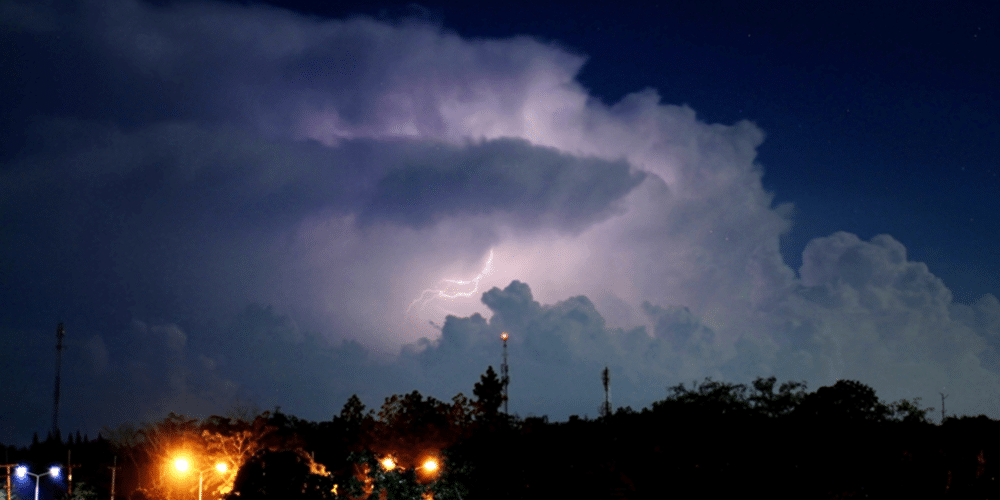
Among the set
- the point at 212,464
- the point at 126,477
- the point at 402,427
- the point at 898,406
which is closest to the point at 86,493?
the point at 126,477

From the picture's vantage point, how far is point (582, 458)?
19422 millimetres

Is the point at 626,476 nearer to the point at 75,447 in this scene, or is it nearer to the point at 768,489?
the point at 768,489

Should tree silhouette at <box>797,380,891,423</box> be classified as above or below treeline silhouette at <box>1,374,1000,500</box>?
above

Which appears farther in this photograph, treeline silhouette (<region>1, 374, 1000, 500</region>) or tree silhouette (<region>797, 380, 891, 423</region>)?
tree silhouette (<region>797, 380, 891, 423</region>)

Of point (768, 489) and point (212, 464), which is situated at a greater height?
point (212, 464)

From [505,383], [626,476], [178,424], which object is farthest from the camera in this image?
[505,383]

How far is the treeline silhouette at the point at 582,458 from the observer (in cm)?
1566

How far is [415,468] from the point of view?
22.2m

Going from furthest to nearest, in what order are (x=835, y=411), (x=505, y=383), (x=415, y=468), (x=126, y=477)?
1. (x=505, y=383)
2. (x=126, y=477)
3. (x=835, y=411)
4. (x=415, y=468)

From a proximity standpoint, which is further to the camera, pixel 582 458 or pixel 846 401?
pixel 846 401

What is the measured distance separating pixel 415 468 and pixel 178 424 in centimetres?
936

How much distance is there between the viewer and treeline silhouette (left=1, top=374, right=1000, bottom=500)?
51.4 feet

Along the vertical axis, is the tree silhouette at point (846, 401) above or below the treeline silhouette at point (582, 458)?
above

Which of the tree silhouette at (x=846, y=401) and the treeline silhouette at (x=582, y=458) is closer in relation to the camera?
→ the treeline silhouette at (x=582, y=458)
